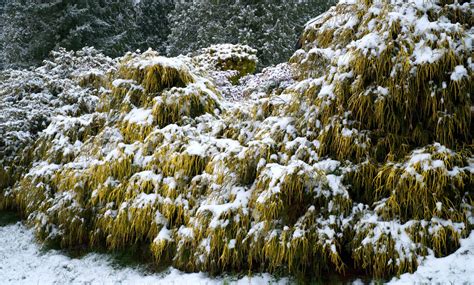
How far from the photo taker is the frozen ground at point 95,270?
352 centimetres

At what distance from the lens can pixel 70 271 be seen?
5.01 m

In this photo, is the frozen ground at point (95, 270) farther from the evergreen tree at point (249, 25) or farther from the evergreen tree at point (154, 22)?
the evergreen tree at point (154, 22)

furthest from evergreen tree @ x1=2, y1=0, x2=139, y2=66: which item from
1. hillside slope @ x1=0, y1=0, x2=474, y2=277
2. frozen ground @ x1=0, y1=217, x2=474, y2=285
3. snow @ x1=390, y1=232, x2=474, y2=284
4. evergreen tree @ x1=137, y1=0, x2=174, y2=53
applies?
snow @ x1=390, y1=232, x2=474, y2=284

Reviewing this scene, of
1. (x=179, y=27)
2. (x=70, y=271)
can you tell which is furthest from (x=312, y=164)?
(x=179, y=27)

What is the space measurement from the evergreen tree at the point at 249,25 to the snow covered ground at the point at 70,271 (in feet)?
43.7

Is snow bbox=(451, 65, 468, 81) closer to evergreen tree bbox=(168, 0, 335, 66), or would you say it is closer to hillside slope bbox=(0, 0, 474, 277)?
hillside slope bbox=(0, 0, 474, 277)

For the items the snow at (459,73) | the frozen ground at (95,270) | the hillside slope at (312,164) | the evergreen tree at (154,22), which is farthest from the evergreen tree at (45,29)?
the snow at (459,73)

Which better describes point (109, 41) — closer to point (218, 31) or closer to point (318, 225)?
point (218, 31)

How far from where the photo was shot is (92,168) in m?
5.53

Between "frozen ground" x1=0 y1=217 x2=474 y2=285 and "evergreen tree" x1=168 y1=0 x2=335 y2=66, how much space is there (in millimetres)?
13101

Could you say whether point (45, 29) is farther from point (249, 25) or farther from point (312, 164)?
point (312, 164)

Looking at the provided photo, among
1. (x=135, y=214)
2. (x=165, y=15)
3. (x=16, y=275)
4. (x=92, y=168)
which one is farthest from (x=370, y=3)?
(x=165, y=15)

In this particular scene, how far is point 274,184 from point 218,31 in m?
14.9

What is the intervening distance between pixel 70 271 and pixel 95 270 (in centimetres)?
30
